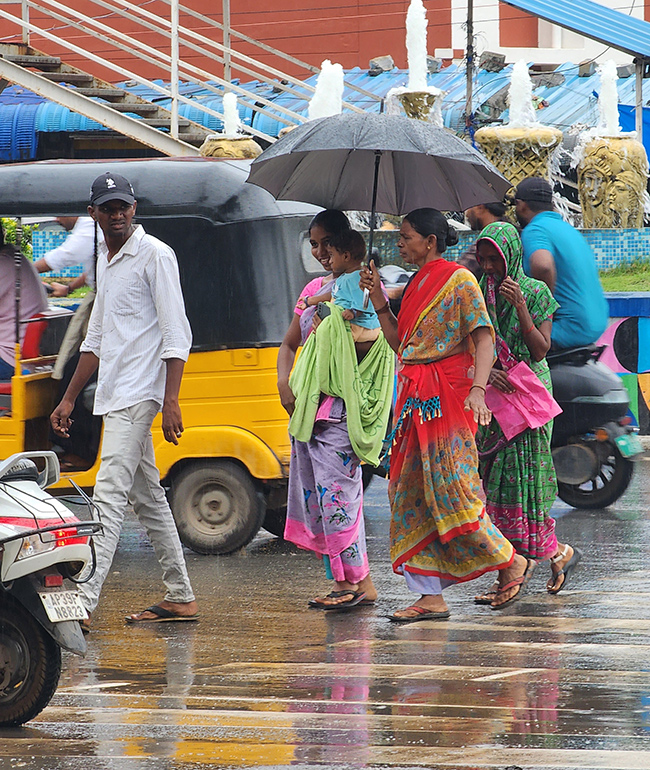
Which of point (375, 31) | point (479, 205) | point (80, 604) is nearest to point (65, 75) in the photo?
point (375, 31)

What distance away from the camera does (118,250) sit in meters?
6.19

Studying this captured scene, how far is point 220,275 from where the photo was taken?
7.61 metres

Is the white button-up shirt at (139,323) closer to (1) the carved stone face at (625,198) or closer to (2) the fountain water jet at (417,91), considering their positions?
(2) the fountain water jet at (417,91)

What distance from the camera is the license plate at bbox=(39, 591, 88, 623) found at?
463 centimetres

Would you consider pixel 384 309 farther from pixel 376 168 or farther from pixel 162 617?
pixel 162 617

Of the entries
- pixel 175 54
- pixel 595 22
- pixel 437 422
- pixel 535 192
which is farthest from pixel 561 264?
pixel 175 54

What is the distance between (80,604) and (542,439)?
282 centimetres

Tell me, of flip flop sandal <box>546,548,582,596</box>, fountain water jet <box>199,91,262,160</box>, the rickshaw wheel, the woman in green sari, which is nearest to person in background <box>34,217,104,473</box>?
the rickshaw wheel

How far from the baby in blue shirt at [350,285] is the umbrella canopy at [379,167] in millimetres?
263

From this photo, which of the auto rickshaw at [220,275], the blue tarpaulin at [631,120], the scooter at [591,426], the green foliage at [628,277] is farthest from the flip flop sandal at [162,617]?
the blue tarpaulin at [631,120]

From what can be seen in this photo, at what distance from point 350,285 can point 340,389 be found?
49 cm

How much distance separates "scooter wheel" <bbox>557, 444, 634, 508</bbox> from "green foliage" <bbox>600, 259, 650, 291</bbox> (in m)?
4.00

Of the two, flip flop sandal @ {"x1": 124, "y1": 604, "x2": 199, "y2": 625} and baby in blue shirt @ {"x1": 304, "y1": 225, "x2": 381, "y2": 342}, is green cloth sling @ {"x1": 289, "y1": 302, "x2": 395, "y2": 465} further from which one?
flip flop sandal @ {"x1": 124, "y1": 604, "x2": 199, "y2": 625}

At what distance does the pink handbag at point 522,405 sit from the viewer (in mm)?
6723
